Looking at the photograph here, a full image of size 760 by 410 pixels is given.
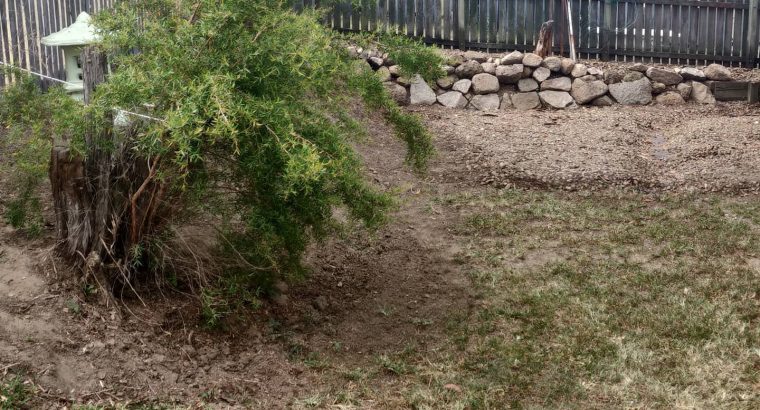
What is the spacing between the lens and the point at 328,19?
13.3m

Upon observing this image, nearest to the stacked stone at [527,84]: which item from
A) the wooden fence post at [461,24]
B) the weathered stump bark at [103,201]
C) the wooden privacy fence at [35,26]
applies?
the wooden fence post at [461,24]

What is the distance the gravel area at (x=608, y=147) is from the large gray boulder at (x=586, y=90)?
0.30 meters

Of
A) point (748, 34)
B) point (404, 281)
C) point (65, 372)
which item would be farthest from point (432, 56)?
point (748, 34)

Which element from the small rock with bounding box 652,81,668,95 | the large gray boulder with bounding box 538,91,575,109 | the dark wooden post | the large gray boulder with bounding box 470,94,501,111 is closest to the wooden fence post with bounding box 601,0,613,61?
the small rock with bounding box 652,81,668,95

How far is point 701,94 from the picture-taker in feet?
44.8

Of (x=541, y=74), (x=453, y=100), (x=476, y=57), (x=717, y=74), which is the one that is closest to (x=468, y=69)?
(x=476, y=57)

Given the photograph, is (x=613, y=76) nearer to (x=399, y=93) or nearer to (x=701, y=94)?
(x=701, y=94)

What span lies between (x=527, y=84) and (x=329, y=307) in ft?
23.6

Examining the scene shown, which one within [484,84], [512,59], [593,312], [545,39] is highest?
[545,39]

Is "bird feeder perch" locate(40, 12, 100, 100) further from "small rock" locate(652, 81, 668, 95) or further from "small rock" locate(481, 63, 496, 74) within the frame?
"small rock" locate(652, 81, 668, 95)

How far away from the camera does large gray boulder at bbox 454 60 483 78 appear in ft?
41.9

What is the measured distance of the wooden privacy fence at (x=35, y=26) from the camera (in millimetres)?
9922

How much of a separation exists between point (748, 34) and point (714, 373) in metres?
10.8

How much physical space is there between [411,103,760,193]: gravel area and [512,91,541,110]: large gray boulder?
1.04 feet
